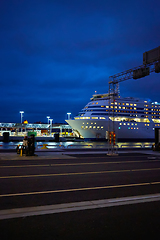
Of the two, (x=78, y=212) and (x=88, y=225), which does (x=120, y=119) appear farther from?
(x=88, y=225)

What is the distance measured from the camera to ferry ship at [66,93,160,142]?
67750mm

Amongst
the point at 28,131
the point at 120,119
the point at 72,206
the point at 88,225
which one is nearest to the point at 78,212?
the point at 72,206

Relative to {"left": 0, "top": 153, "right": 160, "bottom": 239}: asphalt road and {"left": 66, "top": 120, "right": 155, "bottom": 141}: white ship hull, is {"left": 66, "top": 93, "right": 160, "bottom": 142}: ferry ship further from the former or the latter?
{"left": 0, "top": 153, "right": 160, "bottom": 239}: asphalt road

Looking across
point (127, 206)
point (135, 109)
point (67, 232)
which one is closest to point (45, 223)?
point (67, 232)

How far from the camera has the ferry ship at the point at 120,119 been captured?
6775 cm

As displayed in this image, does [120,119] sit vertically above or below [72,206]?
above

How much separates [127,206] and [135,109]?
69.7 m

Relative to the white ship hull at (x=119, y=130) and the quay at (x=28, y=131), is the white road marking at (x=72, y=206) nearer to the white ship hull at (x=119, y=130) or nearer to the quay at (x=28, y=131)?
the quay at (x=28, y=131)

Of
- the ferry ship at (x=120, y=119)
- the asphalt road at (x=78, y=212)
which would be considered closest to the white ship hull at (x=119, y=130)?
the ferry ship at (x=120, y=119)

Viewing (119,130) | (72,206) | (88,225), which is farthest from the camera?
(119,130)

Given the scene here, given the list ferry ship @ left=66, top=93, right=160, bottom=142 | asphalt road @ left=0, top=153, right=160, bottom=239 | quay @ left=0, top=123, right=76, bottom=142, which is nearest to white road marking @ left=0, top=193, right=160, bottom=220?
asphalt road @ left=0, top=153, right=160, bottom=239

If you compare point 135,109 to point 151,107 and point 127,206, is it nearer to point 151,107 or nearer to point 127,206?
point 151,107

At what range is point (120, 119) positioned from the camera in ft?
230

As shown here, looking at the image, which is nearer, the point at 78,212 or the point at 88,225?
the point at 88,225
